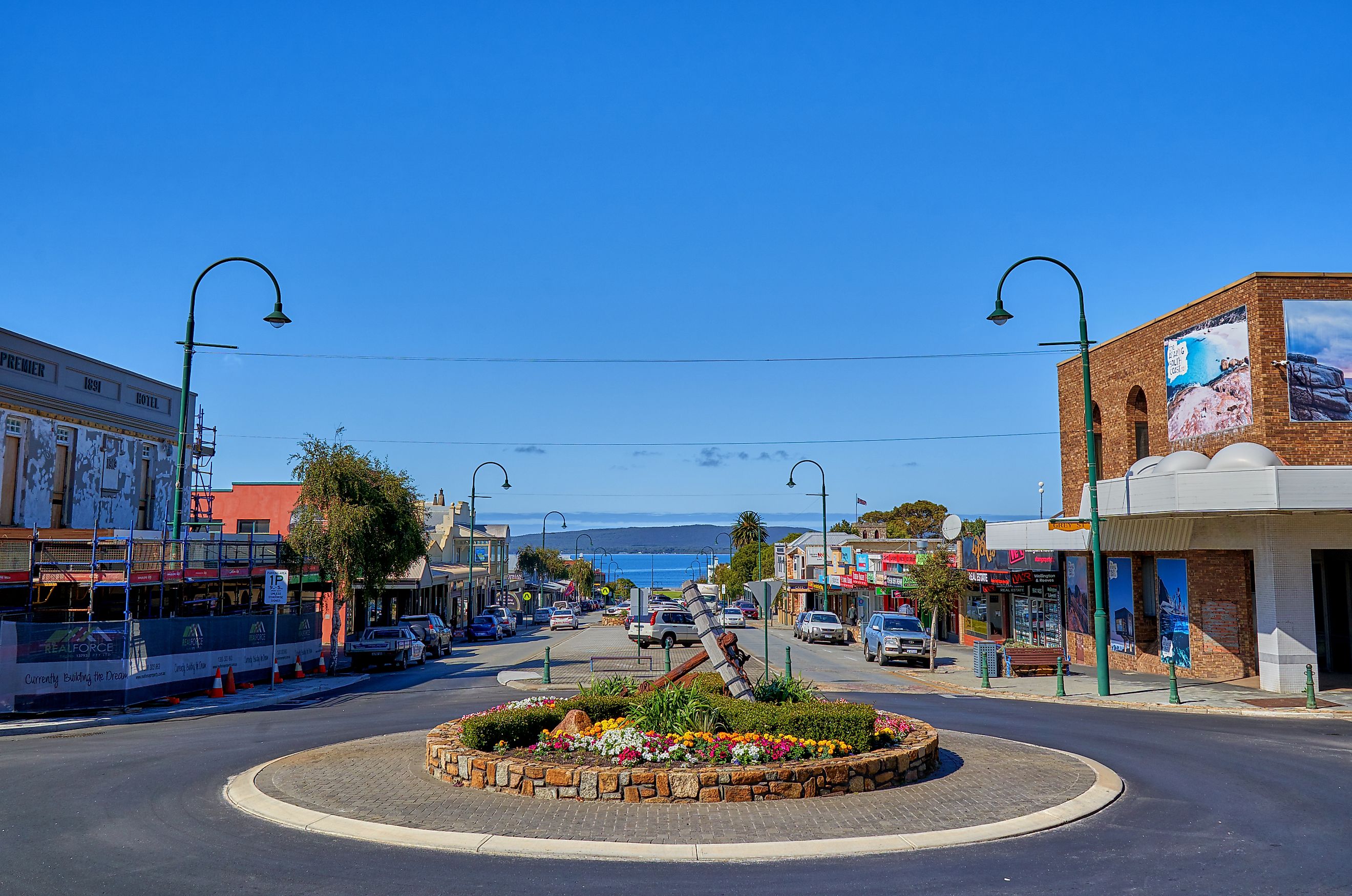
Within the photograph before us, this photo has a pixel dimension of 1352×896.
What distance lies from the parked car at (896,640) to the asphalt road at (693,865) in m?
16.2

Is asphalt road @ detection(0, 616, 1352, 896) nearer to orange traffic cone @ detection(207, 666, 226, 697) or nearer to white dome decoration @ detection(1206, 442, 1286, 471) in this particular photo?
orange traffic cone @ detection(207, 666, 226, 697)

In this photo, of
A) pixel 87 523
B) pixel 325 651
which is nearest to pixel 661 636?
pixel 325 651

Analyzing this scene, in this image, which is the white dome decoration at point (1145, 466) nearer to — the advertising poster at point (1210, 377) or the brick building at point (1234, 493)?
the brick building at point (1234, 493)

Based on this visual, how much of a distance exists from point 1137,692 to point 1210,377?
846 cm

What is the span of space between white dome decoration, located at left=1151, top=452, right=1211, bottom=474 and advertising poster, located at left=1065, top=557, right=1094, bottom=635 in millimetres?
6728

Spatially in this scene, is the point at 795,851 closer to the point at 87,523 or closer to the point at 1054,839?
the point at 1054,839

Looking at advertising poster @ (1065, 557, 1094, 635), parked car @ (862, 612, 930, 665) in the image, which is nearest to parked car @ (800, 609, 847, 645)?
→ parked car @ (862, 612, 930, 665)

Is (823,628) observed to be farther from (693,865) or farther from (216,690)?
(693,865)

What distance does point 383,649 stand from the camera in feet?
107

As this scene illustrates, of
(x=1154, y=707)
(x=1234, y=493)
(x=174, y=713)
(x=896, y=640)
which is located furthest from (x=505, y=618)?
(x=1234, y=493)

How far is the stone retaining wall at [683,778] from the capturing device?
11.2 metres

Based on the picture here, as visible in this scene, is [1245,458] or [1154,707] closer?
[1154,707]

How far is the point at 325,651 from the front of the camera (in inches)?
1517

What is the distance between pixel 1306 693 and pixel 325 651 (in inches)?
1261
